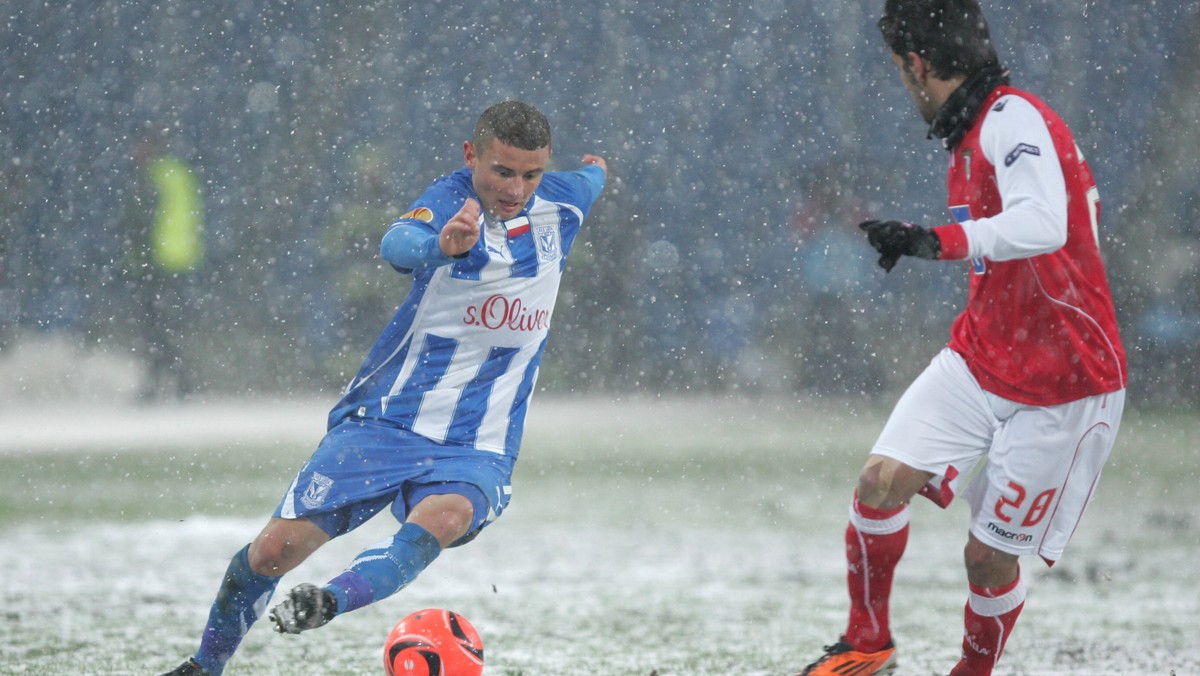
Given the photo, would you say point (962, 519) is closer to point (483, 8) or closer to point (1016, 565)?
point (1016, 565)

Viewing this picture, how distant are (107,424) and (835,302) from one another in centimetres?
665

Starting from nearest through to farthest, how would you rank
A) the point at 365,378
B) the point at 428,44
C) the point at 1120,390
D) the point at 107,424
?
1. the point at 1120,390
2. the point at 365,378
3. the point at 107,424
4. the point at 428,44

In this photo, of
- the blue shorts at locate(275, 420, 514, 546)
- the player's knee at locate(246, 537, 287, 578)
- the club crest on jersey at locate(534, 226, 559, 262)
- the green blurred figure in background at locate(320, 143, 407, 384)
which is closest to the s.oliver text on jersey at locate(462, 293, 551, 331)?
the club crest on jersey at locate(534, 226, 559, 262)

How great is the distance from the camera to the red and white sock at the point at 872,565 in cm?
347

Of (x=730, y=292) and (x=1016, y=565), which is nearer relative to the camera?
(x=1016, y=565)

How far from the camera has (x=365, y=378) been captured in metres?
3.61

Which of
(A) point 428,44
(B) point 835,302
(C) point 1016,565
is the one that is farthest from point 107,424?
(C) point 1016,565

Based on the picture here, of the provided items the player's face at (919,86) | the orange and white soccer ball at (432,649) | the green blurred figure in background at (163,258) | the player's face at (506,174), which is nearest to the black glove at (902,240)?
the player's face at (919,86)

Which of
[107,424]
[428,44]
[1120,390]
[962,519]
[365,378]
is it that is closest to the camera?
[1120,390]

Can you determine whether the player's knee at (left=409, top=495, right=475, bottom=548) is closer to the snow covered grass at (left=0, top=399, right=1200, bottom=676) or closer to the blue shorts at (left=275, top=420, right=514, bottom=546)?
the blue shorts at (left=275, top=420, right=514, bottom=546)

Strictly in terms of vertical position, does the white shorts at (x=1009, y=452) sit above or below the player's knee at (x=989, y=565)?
above

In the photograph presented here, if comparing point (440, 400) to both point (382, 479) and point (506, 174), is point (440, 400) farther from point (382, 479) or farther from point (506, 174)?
point (506, 174)

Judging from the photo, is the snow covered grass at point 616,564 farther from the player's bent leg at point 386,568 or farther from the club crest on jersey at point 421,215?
the club crest on jersey at point 421,215

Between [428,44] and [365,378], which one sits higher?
[428,44]
